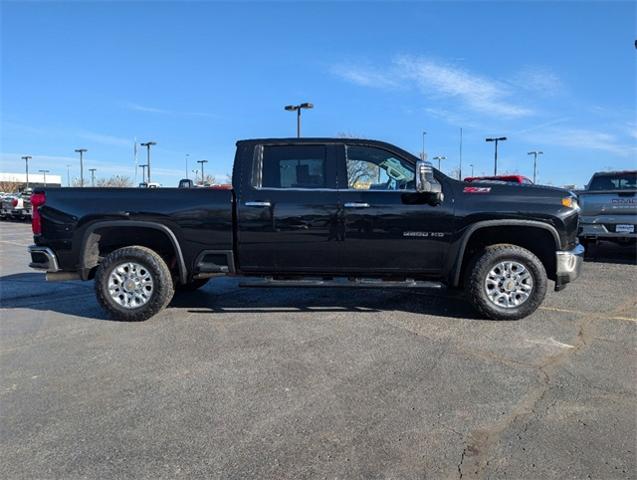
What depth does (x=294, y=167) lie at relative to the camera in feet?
19.5

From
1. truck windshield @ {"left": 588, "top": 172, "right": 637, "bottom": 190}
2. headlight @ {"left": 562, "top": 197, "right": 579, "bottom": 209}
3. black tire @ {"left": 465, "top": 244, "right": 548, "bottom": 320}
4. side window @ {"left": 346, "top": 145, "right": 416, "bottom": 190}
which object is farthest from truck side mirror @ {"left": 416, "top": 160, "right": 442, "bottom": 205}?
truck windshield @ {"left": 588, "top": 172, "right": 637, "bottom": 190}

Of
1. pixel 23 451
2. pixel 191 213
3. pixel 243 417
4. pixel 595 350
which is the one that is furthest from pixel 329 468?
pixel 191 213

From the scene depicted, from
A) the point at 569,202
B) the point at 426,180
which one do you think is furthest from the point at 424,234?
the point at 569,202

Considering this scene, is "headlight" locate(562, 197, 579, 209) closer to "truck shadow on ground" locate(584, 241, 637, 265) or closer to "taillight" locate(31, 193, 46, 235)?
"truck shadow on ground" locate(584, 241, 637, 265)

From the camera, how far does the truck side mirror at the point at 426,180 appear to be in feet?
17.6

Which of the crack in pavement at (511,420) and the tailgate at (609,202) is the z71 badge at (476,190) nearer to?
the crack in pavement at (511,420)

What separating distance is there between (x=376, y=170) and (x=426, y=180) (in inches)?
28.3

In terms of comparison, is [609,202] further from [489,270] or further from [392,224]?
[392,224]

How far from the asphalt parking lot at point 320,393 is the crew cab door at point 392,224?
661mm

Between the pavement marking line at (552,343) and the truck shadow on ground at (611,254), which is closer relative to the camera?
the pavement marking line at (552,343)

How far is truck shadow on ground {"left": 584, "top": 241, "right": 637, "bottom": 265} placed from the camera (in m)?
10.4

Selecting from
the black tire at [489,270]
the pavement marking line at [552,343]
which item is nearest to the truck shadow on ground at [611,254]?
the black tire at [489,270]

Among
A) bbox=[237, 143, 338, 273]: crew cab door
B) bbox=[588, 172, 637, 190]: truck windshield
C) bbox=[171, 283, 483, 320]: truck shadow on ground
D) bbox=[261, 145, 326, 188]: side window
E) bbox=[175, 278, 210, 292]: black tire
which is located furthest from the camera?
bbox=[588, 172, 637, 190]: truck windshield

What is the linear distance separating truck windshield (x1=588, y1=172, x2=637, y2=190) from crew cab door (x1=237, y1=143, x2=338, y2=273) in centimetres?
781
